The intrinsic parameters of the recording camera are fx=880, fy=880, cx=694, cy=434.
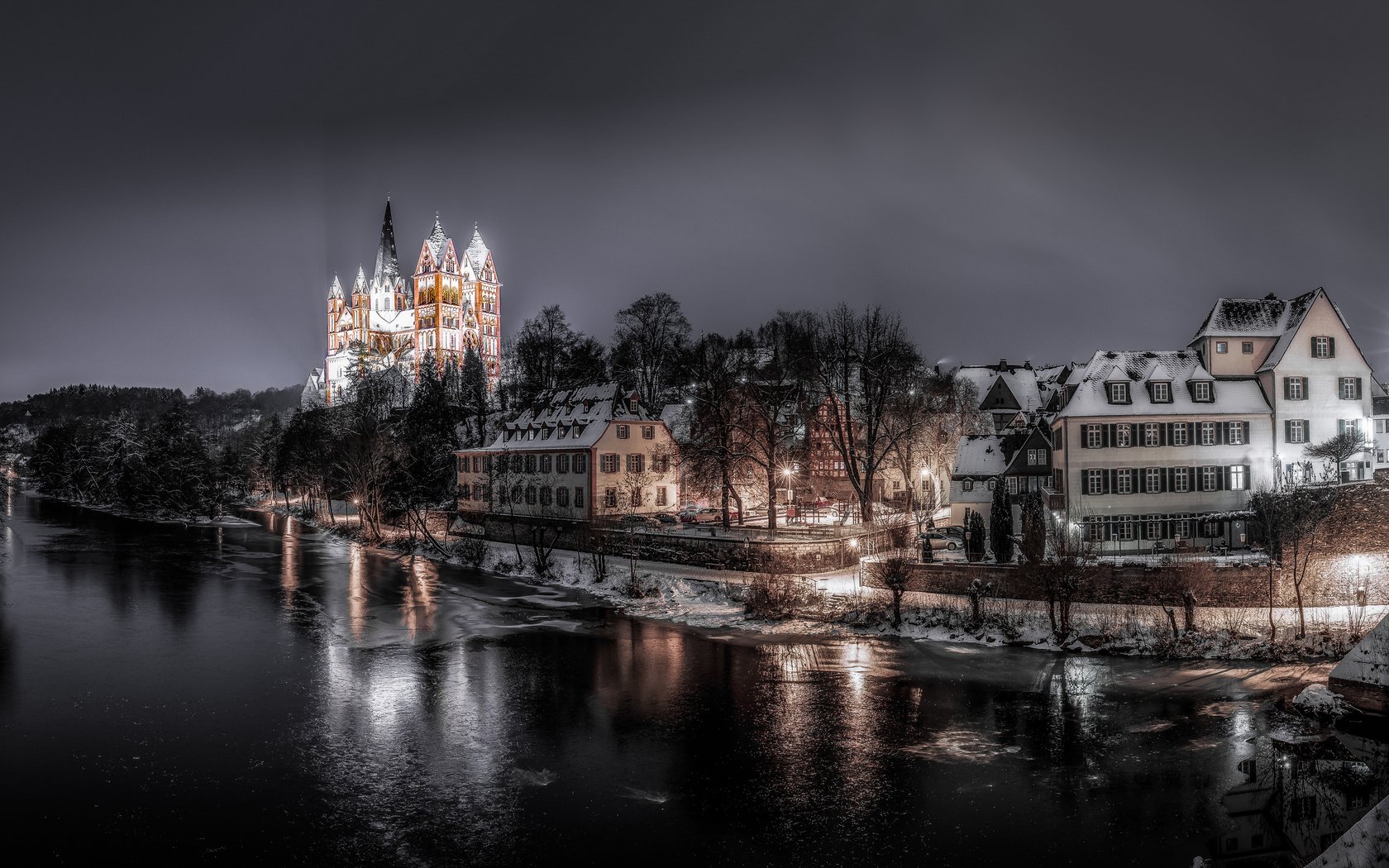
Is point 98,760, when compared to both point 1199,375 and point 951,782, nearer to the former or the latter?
point 951,782

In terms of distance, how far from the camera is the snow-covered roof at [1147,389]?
40.1 m

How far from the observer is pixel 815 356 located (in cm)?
4694

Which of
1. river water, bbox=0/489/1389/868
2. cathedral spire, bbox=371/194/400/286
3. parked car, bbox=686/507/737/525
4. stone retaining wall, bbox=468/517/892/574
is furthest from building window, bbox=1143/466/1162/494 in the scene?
cathedral spire, bbox=371/194/400/286

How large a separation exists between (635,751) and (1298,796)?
36.7 ft

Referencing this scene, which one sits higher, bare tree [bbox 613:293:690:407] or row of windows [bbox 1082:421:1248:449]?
bare tree [bbox 613:293:690:407]

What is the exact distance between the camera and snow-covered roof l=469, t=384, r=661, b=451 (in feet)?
181

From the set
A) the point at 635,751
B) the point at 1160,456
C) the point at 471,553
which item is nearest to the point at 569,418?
the point at 471,553

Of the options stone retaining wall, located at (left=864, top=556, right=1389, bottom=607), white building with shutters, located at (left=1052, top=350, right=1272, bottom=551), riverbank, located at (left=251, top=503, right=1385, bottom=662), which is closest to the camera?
riverbank, located at (left=251, top=503, right=1385, bottom=662)

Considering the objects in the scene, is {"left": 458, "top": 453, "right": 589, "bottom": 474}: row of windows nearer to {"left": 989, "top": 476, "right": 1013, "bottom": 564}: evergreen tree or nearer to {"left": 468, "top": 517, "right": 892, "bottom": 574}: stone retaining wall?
{"left": 468, "top": 517, "right": 892, "bottom": 574}: stone retaining wall

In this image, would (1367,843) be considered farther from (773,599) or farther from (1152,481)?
(1152,481)

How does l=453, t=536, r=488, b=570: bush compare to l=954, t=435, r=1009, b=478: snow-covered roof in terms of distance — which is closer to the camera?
l=453, t=536, r=488, b=570: bush

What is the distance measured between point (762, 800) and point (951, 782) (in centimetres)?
336

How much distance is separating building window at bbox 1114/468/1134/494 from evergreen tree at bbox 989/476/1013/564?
23.9 feet

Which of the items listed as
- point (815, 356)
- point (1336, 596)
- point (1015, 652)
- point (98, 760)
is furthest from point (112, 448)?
point (1336, 596)
